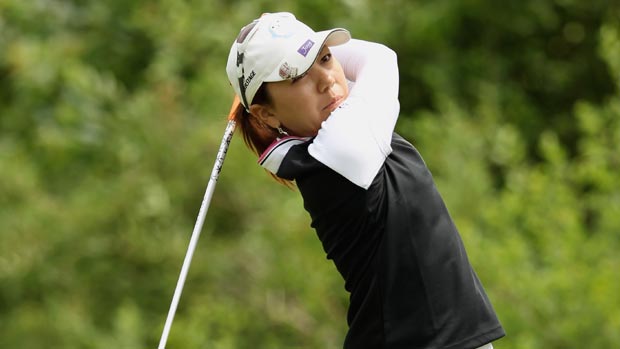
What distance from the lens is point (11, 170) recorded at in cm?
681

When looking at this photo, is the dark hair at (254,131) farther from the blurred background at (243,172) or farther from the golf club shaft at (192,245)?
the blurred background at (243,172)

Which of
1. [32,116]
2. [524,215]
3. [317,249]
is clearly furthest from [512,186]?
[32,116]

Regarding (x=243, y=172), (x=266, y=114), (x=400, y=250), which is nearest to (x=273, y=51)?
(x=266, y=114)

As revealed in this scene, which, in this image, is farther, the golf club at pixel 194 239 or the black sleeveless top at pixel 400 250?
the golf club at pixel 194 239

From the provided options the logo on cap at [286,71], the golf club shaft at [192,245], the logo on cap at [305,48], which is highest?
the logo on cap at [305,48]

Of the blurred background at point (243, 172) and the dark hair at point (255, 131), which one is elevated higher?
the dark hair at point (255, 131)

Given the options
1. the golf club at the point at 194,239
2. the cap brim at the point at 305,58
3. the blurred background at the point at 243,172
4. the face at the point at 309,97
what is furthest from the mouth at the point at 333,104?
the blurred background at the point at 243,172

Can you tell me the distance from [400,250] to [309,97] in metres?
0.41

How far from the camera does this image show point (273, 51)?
104 inches

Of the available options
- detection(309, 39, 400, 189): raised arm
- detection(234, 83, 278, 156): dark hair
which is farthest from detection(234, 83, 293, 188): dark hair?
detection(309, 39, 400, 189): raised arm

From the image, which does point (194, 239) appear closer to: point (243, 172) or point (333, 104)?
point (333, 104)

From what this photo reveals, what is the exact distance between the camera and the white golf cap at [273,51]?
8.63ft

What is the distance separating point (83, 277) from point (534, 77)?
3.10m

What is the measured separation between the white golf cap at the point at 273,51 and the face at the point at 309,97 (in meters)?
0.04
